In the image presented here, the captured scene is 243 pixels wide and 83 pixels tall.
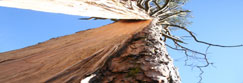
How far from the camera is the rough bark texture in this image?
0.77m

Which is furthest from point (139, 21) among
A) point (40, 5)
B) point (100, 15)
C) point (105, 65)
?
point (40, 5)

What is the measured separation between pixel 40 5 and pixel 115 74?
453mm

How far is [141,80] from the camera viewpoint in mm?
769

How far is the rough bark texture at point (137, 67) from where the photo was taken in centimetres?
77

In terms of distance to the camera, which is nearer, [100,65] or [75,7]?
[100,65]

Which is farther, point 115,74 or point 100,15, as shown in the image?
point 100,15

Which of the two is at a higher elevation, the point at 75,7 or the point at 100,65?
the point at 75,7

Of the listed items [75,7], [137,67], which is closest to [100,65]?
[137,67]

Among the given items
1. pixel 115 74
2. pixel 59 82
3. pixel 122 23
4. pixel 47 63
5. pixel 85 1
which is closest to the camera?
pixel 59 82

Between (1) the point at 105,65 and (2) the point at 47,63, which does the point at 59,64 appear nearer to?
(2) the point at 47,63

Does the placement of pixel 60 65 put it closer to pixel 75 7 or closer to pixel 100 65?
pixel 100 65

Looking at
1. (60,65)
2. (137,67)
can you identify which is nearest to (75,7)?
(60,65)

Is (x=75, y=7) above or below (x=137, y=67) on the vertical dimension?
above

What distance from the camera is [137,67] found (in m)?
0.84
